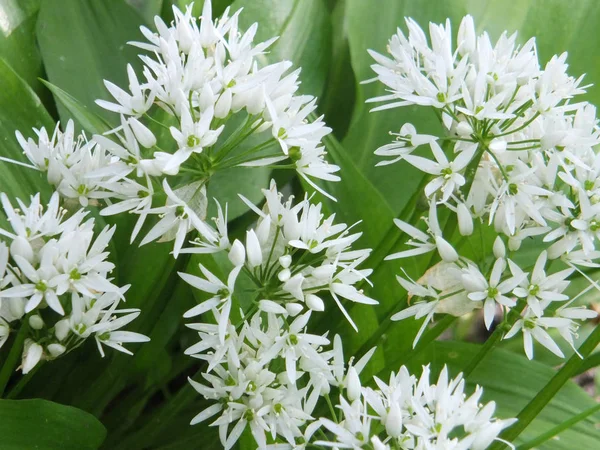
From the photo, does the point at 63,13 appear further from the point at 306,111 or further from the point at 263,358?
the point at 263,358

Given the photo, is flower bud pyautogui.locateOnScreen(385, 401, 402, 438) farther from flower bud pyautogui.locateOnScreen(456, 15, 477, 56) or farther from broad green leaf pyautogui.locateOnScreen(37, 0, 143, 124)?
broad green leaf pyautogui.locateOnScreen(37, 0, 143, 124)

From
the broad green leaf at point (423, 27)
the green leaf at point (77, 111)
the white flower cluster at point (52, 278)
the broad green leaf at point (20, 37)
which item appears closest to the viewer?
the white flower cluster at point (52, 278)

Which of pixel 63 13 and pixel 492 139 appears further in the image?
pixel 63 13

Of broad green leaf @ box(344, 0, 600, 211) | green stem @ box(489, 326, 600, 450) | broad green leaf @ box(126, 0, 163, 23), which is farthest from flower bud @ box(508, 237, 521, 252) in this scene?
Answer: broad green leaf @ box(126, 0, 163, 23)

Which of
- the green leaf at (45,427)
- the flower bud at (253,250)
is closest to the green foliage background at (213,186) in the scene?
the green leaf at (45,427)

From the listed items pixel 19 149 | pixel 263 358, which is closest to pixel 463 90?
pixel 263 358

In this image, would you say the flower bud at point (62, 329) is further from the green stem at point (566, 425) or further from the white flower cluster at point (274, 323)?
the green stem at point (566, 425)
